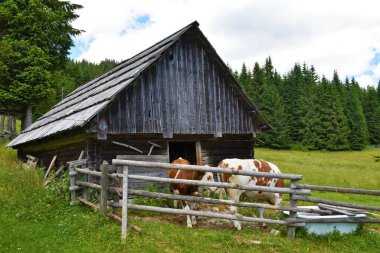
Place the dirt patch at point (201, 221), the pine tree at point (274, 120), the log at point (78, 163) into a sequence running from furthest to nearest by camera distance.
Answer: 1. the pine tree at point (274, 120)
2. the log at point (78, 163)
3. the dirt patch at point (201, 221)

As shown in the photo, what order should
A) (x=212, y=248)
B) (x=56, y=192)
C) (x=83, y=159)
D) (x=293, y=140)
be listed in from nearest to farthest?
(x=212, y=248)
(x=56, y=192)
(x=83, y=159)
(x=293, y=140)

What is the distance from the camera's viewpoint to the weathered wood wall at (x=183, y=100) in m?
12.8

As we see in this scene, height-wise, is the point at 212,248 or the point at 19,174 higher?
the point at 19,174

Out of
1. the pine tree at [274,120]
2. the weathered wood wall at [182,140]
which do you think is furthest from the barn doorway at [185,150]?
the pine tree at [274,120]

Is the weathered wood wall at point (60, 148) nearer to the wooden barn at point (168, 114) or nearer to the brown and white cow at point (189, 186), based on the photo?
the wooden barn at point (168, 114)

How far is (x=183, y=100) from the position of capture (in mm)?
14148

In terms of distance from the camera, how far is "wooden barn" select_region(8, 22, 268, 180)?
1251 centimetres

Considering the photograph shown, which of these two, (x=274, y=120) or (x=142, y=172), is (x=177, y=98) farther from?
(x=274, y=120)

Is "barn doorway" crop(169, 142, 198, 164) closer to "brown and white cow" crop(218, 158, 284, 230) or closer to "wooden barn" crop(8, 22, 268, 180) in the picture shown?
"wooden barn" crop(8, 22, 268, 180)

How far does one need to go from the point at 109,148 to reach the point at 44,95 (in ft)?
47.6

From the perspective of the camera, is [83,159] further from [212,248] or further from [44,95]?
[44,95]

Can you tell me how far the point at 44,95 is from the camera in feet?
82.3

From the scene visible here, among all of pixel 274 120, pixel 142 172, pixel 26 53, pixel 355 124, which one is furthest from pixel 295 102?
pixel 142 172

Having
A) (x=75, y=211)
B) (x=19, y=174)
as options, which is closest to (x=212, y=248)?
(x=75, y=211)
